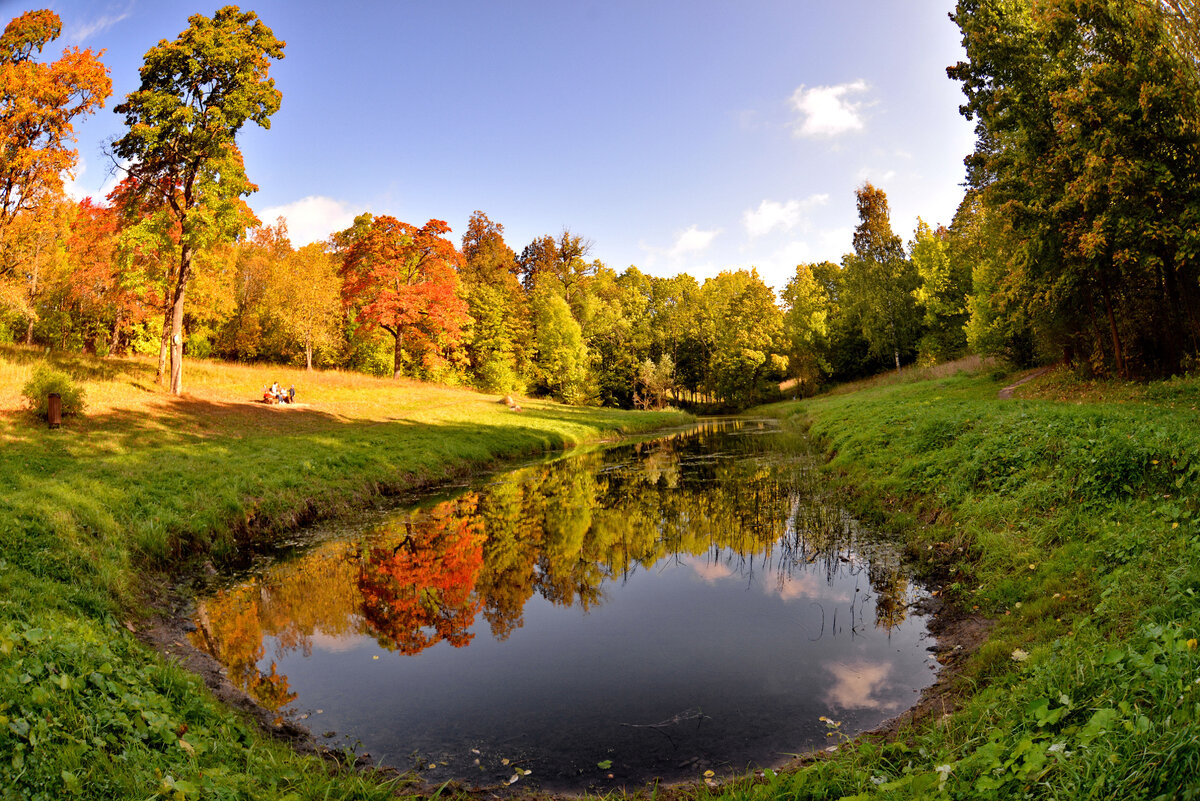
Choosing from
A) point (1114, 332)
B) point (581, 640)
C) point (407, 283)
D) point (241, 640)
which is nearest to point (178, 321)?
point (407, 283)

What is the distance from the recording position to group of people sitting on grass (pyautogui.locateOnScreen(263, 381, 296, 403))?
2699 cm

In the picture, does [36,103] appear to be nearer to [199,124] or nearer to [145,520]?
[199,124]

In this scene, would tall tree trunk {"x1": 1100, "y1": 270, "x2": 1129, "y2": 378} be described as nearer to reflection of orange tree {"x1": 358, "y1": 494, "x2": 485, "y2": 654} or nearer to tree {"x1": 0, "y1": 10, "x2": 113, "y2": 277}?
reflection of orange tree {"x1": 358, "y1": 494, "x2": 485, "y2": 654}

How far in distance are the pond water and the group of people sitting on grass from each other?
15.2 metres

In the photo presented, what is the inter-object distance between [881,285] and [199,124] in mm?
54210

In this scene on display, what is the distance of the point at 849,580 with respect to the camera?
398 inches

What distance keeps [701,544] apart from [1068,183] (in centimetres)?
1638

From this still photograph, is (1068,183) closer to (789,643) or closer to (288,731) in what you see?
(789,643)

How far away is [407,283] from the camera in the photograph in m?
41.7

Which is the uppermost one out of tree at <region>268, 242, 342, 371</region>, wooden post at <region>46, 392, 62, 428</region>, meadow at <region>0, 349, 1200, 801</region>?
tree at <region>268, 242, 342, 371</region>

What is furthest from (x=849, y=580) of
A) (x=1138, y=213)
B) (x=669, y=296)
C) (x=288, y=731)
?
(x=669, y=296)

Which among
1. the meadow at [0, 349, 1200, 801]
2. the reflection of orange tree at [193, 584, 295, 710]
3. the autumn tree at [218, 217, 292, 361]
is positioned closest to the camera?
the meadow at [0, 349, 1200, 801]

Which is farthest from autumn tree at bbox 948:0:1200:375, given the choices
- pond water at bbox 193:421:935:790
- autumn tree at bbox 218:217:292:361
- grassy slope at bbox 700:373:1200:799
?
autumn tree at bbox 218:217:292:361

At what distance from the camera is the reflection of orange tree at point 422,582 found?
8.91m
